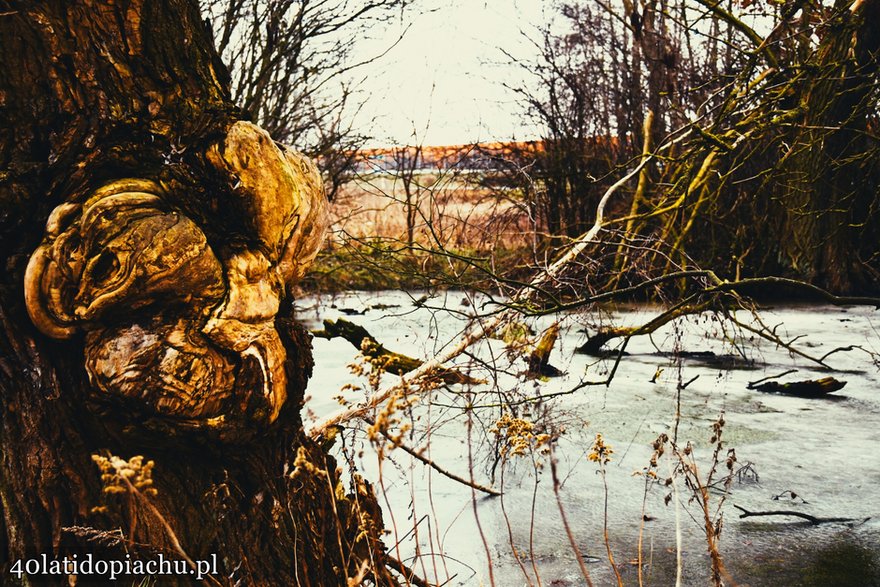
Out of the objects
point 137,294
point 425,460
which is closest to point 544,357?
point 425,460

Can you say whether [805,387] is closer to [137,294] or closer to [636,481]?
[636,481]

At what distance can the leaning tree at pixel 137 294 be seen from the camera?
177 centimetres

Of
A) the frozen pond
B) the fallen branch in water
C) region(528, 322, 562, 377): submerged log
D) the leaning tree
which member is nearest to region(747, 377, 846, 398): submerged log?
the frozen pond

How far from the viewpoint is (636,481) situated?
13.8 feet

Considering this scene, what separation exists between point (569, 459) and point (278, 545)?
112 inches

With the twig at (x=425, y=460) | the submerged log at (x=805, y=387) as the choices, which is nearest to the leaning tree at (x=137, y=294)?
the twig at (x=425, y=460)

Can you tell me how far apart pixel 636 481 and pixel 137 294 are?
10.9ft

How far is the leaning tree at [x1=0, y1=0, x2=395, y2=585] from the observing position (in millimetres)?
1770

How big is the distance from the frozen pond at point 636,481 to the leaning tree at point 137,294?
18.9 inches

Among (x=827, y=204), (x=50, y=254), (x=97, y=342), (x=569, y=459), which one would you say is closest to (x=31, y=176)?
(x=50, y=254)

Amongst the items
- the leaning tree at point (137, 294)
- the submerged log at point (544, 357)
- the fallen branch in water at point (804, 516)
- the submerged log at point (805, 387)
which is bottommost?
the fallen branch in water at point (804, 516)

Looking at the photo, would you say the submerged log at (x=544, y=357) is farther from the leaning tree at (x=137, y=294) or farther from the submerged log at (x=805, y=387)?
the leaning tree at (x=137, y=294)

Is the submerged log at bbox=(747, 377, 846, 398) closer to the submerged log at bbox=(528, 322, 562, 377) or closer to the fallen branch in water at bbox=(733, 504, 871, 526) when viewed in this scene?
the submerged log at bbox=(528, 322, 562, 377)

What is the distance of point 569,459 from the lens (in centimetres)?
460
